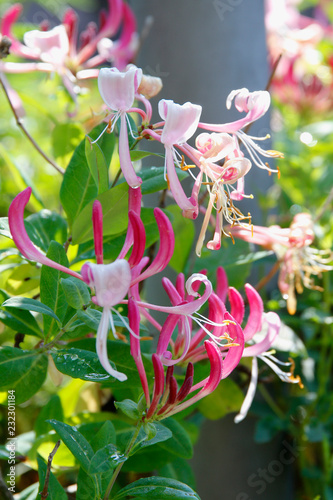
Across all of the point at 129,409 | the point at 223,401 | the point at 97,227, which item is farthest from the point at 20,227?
the point at 223,401

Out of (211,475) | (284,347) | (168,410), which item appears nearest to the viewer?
(168,410)

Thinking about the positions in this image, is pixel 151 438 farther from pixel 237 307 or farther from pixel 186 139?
pixel 186 139

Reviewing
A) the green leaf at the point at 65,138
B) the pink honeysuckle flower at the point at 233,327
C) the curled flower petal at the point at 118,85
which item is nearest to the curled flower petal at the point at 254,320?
the pink honeysuckle flower at the point at 233,327

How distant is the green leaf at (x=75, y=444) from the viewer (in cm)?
42

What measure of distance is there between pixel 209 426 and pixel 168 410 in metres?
0.41

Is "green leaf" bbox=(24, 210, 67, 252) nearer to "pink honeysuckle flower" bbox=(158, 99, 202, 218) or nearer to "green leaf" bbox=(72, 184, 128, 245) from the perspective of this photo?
"green leaf" bbox=(72, 184, 128, 245)

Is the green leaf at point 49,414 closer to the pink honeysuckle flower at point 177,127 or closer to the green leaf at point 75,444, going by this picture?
the green leaf at point 75,444

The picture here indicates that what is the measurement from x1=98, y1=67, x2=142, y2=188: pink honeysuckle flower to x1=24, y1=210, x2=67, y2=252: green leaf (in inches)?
7.3

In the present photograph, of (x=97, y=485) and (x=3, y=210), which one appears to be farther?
(x=3, y=210)

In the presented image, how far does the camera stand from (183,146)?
17.3 inches

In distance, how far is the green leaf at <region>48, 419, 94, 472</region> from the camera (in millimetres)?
422

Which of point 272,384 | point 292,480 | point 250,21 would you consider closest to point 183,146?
point 250,21

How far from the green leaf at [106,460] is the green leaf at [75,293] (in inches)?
4.5

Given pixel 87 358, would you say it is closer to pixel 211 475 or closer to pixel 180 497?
pixel 180 497
